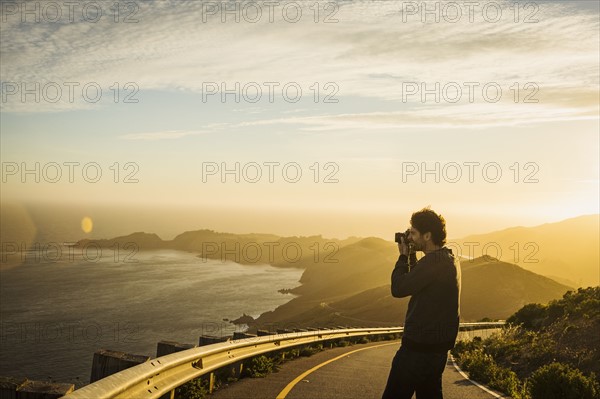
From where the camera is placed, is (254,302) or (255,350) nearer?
(255,350)

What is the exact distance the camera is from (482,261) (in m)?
133

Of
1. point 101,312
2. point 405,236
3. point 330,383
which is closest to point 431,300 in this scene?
point 405,236

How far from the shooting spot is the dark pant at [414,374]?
413cm

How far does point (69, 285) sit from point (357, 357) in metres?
173

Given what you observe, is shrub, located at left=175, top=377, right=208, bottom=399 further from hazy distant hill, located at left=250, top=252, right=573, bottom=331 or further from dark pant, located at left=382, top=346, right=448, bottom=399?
hazy distant hill, located at left=250, top=252, right=573, bottom=331

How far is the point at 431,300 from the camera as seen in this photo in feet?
13.7

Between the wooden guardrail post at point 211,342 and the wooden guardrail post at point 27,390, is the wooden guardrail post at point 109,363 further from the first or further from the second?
the wooden guardrail post at point 211,342

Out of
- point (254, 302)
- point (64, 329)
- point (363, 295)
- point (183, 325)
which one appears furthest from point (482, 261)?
point (64, 329)

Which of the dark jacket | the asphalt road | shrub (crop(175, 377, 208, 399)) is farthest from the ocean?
the dark jacket

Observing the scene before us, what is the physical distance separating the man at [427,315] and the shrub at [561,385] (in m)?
4.84

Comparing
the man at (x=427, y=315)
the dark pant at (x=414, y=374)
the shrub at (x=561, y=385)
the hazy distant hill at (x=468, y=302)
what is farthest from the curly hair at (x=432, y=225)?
the hazy distant hill at (x=468, y=302)

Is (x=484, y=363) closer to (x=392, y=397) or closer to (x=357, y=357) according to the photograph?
(x=357, y=357)

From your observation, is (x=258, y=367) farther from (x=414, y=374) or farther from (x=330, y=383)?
(x=414, y=374)

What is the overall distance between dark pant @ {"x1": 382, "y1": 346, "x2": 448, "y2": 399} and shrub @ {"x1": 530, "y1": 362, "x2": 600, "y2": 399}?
16.1ft
